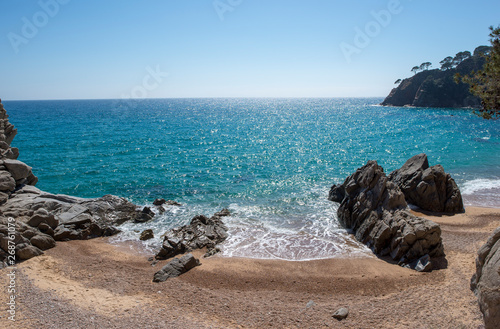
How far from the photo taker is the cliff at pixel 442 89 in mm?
138500


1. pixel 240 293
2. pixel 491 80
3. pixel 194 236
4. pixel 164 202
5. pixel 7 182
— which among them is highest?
pixel 491 80

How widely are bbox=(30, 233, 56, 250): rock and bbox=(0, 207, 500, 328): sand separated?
1.98 feet

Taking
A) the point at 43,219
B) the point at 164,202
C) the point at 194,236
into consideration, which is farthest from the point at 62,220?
the point at 194,236

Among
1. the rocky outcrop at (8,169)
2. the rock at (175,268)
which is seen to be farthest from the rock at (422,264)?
the rocky outcrop at (8,169)

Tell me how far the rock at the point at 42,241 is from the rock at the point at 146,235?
5.61m

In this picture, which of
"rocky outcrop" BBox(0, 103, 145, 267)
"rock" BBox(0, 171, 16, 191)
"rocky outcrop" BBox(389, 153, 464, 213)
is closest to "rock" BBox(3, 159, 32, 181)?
"rocky outcrop" BBox(0, 103, 145, 267)

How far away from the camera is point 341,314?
12.4 meters

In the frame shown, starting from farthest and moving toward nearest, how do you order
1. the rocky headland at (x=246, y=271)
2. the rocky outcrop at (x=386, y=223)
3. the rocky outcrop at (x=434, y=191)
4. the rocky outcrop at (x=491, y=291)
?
the rocky outcrop at (x=434, y=191)
the rocky outcrop at (x=386, y=223)
the rocky headland at (x=246, y=271)
the rocky outcrop at (x=491, y=291)

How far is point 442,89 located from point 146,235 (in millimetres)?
165730

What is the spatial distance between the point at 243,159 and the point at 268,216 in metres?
23.5

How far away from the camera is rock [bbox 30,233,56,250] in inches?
748

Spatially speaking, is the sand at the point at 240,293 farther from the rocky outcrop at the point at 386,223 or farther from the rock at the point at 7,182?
the rock at the point at 7,182

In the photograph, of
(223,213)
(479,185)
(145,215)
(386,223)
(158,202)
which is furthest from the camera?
(479,185)

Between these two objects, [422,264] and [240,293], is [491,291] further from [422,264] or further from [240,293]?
[240,293]
